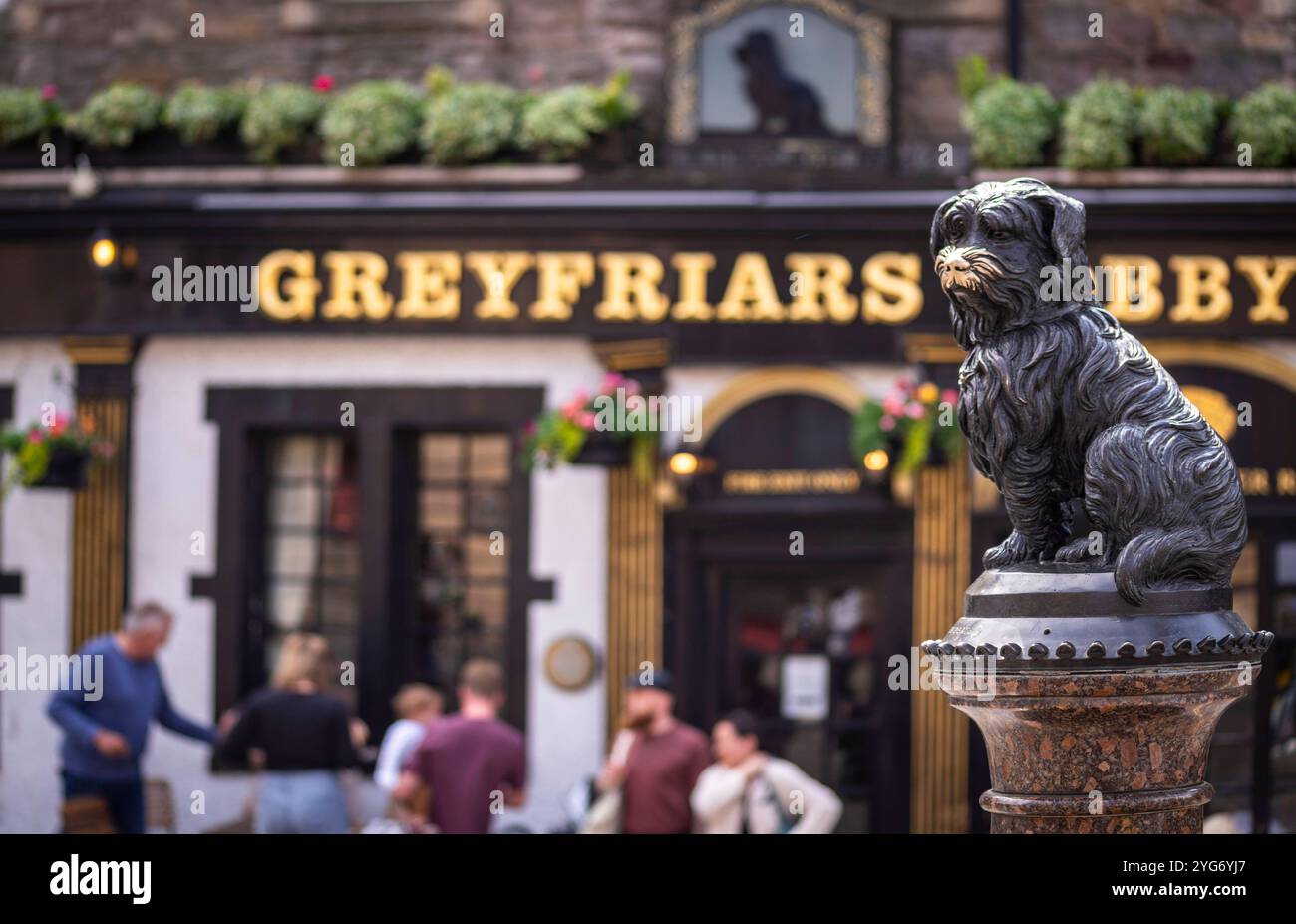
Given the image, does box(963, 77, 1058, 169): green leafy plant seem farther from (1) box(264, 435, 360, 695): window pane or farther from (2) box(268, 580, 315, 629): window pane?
(2) box(268, 580, 315, 629): window pane

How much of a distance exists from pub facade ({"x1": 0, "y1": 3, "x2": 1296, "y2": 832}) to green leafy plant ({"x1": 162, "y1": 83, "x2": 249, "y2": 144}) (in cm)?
28

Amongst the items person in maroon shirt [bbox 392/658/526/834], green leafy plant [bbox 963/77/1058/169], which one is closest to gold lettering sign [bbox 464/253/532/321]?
person in maroon shirt [bbox 392/658/526/834]

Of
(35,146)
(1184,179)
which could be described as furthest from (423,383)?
(1184,179)

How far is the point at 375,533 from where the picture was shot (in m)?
12.0

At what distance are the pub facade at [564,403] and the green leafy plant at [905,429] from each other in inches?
3.8

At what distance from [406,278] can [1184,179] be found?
172 inches

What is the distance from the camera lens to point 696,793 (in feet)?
33.1

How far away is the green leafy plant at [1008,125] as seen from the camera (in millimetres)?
11414

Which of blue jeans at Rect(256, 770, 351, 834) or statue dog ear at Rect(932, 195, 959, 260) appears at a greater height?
statue dog ear at Rect(932, 195, 959, 260)

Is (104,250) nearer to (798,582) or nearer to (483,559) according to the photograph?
(483,559)

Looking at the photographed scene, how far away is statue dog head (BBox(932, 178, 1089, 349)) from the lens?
15.4 feet

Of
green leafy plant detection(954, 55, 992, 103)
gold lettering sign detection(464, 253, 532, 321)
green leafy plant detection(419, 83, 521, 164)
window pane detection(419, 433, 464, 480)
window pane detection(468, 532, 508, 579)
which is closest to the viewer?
green leafy plant detection(954, 55, 992, 103)

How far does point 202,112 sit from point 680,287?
294 centimetres
